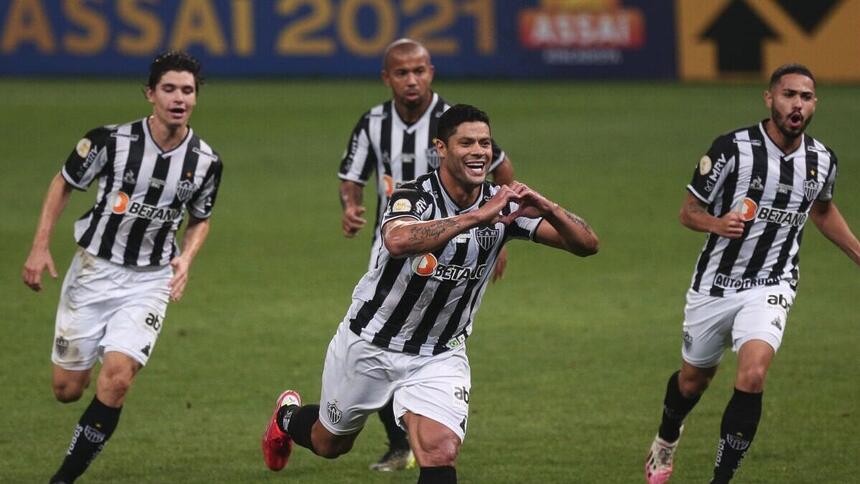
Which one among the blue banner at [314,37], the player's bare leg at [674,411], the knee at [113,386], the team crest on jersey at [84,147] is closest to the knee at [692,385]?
the player's bare leg at [674,411]

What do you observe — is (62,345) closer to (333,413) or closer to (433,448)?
(333,413)

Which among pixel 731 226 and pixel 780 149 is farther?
pixel 780 149

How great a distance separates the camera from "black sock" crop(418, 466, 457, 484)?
6258 millimetres

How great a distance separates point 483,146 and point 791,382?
4592mm

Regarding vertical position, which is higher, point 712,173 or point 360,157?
point 712,173

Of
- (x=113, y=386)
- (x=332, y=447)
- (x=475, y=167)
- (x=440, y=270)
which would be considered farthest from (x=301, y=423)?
(x=475, y=167)

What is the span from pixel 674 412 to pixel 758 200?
1243 millimetres

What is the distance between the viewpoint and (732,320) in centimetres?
790

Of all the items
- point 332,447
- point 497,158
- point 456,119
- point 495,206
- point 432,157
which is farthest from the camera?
point 497,158

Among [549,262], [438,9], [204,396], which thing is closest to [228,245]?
[549,262]

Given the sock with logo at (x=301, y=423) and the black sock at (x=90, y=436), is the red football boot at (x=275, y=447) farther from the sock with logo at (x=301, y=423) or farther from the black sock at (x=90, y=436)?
the black sock at (x=90, y=436)

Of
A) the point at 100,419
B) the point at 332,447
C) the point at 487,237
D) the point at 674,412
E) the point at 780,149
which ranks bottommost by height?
the point at 674,412

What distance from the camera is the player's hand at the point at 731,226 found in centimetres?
756

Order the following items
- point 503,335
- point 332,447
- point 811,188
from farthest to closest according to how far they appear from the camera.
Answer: point 503,335 → point 811,188 → point 332,447
